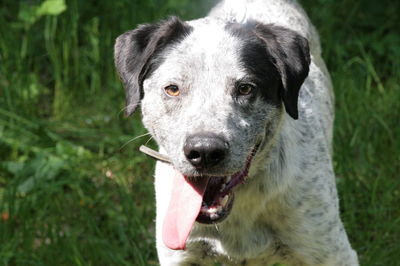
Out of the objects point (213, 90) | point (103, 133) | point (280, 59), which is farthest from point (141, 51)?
point (103, 133)

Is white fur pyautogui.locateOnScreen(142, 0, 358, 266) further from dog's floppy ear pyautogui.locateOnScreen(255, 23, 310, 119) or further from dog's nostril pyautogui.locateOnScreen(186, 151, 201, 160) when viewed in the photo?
dog's nostril pyautogui.locateOnScreen(186, 151, 201, 160)

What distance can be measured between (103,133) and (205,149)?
2.59 m

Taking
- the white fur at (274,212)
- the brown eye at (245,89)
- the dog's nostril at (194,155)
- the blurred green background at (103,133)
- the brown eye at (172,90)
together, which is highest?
the brown eye at (245,89)

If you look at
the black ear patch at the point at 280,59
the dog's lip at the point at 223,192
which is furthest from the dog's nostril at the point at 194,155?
the black ear patch at the point at 280,59

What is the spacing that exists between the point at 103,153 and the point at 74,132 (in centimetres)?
31

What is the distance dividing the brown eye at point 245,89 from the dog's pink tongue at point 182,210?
41cm

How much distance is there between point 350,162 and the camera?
5020 millimetres

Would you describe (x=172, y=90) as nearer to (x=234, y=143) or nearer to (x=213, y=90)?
(x=213, y=90)

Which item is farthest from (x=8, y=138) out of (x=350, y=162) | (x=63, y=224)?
(x=350, y=162)

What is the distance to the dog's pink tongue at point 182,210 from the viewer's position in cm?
339

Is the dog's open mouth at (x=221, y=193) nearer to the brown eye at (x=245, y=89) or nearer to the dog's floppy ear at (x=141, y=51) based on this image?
the brown eye at (x=245, y=89)

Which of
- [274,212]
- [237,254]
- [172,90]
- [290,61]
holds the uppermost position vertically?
[290,61]

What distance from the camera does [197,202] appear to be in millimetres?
3385

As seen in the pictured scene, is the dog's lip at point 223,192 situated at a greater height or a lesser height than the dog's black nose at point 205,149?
lesser
